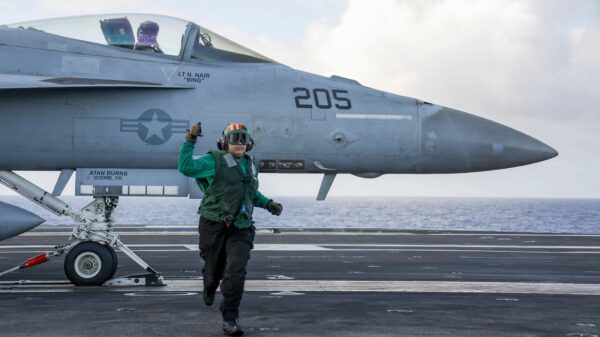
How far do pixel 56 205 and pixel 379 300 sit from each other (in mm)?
5548

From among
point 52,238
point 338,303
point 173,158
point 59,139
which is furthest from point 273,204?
point 52,238

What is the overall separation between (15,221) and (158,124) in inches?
103

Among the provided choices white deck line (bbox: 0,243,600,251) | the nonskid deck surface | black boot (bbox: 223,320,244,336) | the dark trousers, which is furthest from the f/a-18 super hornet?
white deck line (bbox: 0,243,600,251)

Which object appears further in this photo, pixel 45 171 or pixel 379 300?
pixel 45 171

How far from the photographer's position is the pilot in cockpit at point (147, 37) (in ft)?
46.0

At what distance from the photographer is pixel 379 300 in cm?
1170

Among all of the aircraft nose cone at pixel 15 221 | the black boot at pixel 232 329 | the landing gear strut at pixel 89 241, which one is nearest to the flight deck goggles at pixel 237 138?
the black boot at pixel 232 329

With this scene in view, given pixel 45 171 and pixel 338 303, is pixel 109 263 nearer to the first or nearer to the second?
pixel 45 171

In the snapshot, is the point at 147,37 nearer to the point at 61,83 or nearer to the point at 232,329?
the point at 61,83

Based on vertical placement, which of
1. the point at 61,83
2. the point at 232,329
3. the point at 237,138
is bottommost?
the point at 232,329

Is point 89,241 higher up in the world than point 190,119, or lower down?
lower down

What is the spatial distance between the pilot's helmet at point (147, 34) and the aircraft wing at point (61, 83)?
84 cm

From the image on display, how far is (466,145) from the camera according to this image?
44.9 feet

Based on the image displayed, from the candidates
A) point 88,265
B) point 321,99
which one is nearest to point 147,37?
point 321,99
